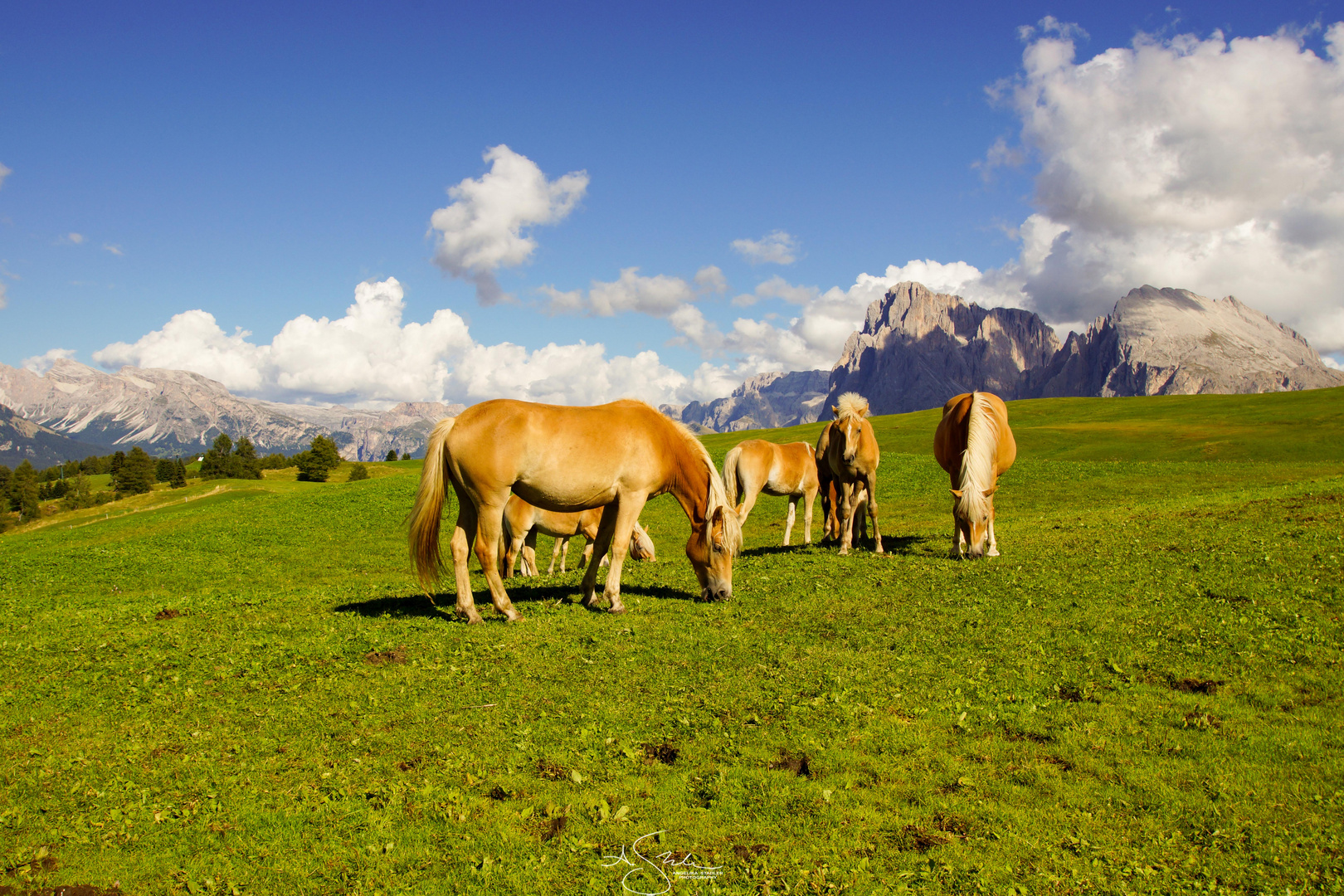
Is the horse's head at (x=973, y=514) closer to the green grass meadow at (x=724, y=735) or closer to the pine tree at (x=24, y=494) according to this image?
the green grass meadow at (x=724, y=735)

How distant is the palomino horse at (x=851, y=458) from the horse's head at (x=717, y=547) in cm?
488

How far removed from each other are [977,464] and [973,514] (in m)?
1.16

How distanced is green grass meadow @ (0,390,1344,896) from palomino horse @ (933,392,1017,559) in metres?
1.22

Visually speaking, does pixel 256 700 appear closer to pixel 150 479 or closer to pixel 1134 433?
pixel 1134 433

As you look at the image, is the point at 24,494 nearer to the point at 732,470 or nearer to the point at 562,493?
the point at 732,470

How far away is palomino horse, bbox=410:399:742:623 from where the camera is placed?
10594mm

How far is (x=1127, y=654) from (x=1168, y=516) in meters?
12.0

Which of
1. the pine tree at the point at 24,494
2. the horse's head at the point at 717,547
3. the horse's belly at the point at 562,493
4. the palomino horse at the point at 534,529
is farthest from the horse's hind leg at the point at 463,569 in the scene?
the pine tree at the point at 24,494

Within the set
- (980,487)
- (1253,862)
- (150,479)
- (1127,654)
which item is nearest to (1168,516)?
(980,487)

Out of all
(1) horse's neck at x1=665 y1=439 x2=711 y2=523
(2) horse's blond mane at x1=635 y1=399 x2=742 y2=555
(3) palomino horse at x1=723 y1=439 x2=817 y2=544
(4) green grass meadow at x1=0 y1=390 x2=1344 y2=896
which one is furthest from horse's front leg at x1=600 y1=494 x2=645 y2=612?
(3) palomino horse at x1=723 y1=439 x2=817 y2=544

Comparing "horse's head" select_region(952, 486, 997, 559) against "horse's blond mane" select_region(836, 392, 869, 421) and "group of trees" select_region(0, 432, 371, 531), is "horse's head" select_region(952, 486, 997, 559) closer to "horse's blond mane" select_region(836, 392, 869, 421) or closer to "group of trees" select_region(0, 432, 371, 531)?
"horse's blond mane" select_region(836, 392, 869, 421)

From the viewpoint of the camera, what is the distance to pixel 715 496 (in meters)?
12.2

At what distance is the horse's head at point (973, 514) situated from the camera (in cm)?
1411

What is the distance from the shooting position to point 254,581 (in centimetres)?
2252
